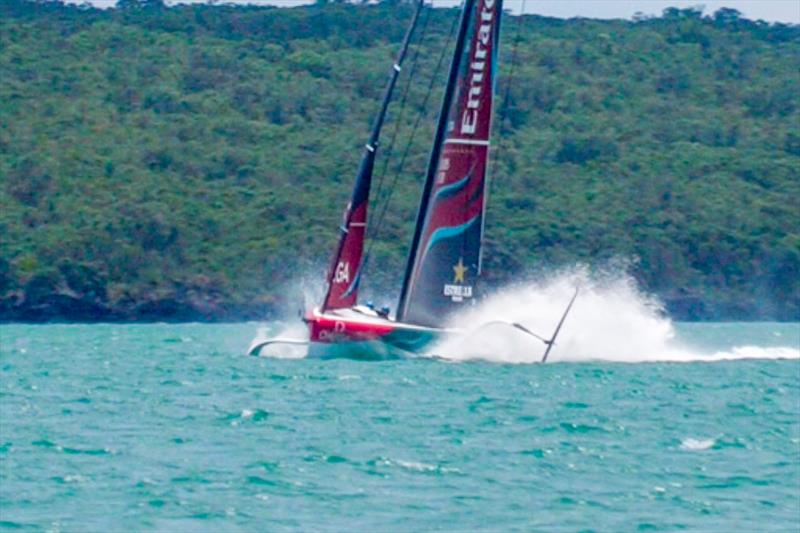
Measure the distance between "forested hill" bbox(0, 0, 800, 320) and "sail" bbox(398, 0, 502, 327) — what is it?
71.9ft

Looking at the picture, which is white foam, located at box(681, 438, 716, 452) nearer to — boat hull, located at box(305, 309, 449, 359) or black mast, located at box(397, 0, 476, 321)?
boat hull, located at box(305, 309, 449, 359)

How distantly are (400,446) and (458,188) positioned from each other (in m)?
11.2

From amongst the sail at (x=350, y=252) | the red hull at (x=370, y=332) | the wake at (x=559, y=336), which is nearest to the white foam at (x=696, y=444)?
the red hull at (x=370, y=332)

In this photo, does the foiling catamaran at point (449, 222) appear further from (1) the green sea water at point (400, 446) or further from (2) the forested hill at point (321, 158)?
(2) the forested hill at point (321, 158)

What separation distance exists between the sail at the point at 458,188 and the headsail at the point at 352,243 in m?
0.90

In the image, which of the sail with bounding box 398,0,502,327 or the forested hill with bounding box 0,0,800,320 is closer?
the sail with bounding box 398,0,502,327

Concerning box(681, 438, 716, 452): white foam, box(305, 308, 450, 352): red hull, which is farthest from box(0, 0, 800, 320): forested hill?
box(681, 438, 716, 452): white foam

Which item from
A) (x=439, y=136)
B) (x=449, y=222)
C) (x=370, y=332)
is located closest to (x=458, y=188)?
(x=449, y=222)

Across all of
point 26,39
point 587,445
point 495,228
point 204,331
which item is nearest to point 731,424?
point 587,445

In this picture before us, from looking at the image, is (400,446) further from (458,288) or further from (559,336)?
(559,336)

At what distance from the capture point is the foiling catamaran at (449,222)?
32.1m

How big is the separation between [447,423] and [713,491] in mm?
5718

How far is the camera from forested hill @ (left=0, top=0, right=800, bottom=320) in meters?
69.6

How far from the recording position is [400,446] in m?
21.7
